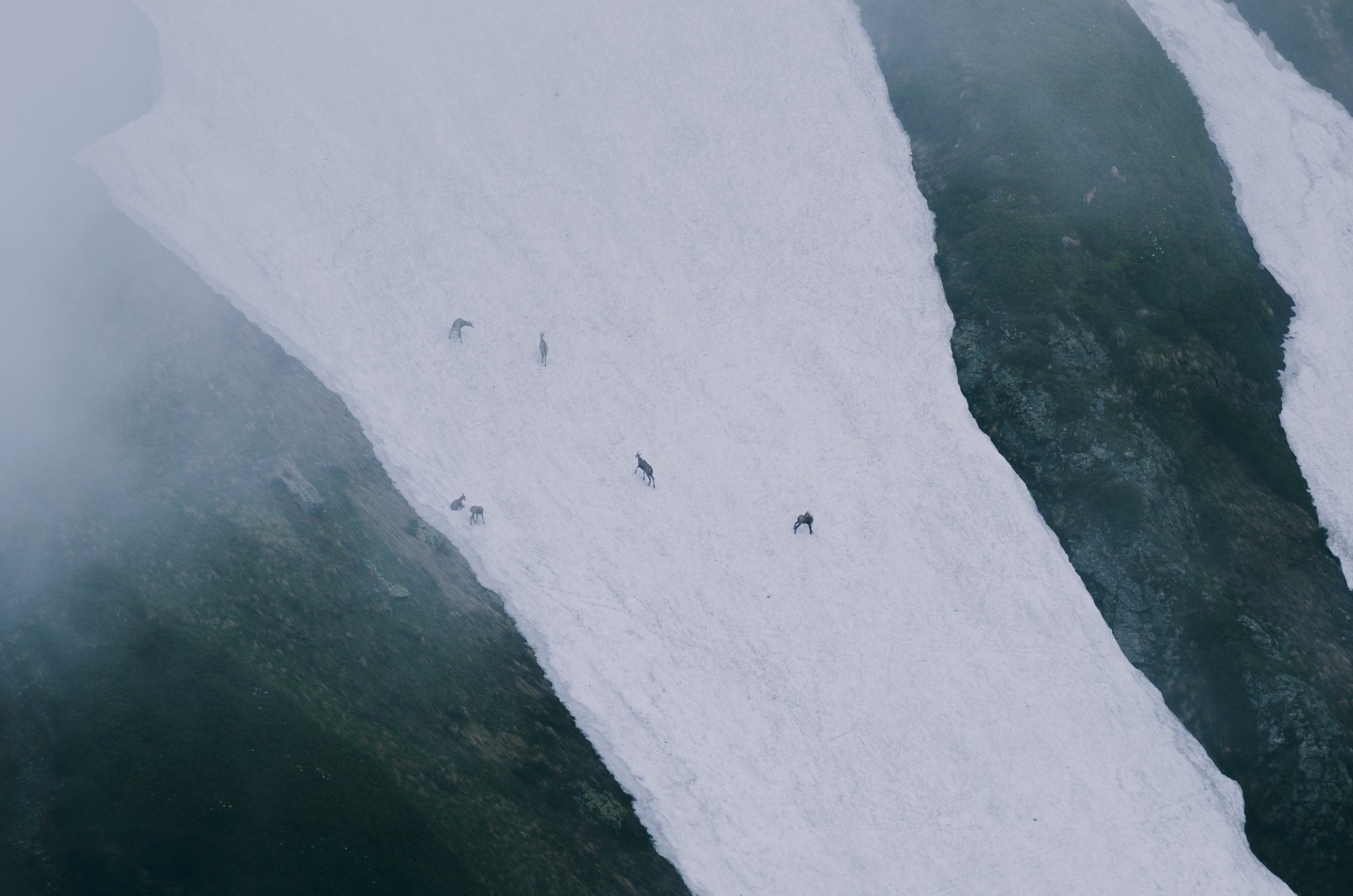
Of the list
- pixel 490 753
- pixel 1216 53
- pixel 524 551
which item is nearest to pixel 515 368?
pixel 524 551

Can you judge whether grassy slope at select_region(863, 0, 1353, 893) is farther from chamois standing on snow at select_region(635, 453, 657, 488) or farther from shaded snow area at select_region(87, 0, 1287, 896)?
chamois standing on snow at select_region(635, 453, 657, 488)

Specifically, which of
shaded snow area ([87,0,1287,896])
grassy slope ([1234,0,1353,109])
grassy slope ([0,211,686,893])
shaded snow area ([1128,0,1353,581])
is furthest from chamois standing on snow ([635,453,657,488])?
grassy slope ([1234,0,1353,109])

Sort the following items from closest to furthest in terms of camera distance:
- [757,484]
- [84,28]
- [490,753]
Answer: [490,753] < [757,484] < [84,28]

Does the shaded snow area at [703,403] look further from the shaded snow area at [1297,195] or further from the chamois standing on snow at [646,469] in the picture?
the shaded snow area at [1297,195]

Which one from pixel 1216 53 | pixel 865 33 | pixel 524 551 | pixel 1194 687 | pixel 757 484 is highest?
pixel 1216 53

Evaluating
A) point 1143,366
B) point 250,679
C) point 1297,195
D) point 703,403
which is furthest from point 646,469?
point 1297,195

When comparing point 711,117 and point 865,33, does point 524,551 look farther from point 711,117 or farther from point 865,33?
point 865,33

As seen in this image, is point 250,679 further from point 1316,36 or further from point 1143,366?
point 1316,36

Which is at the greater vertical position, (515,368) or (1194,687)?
(1194,687)
